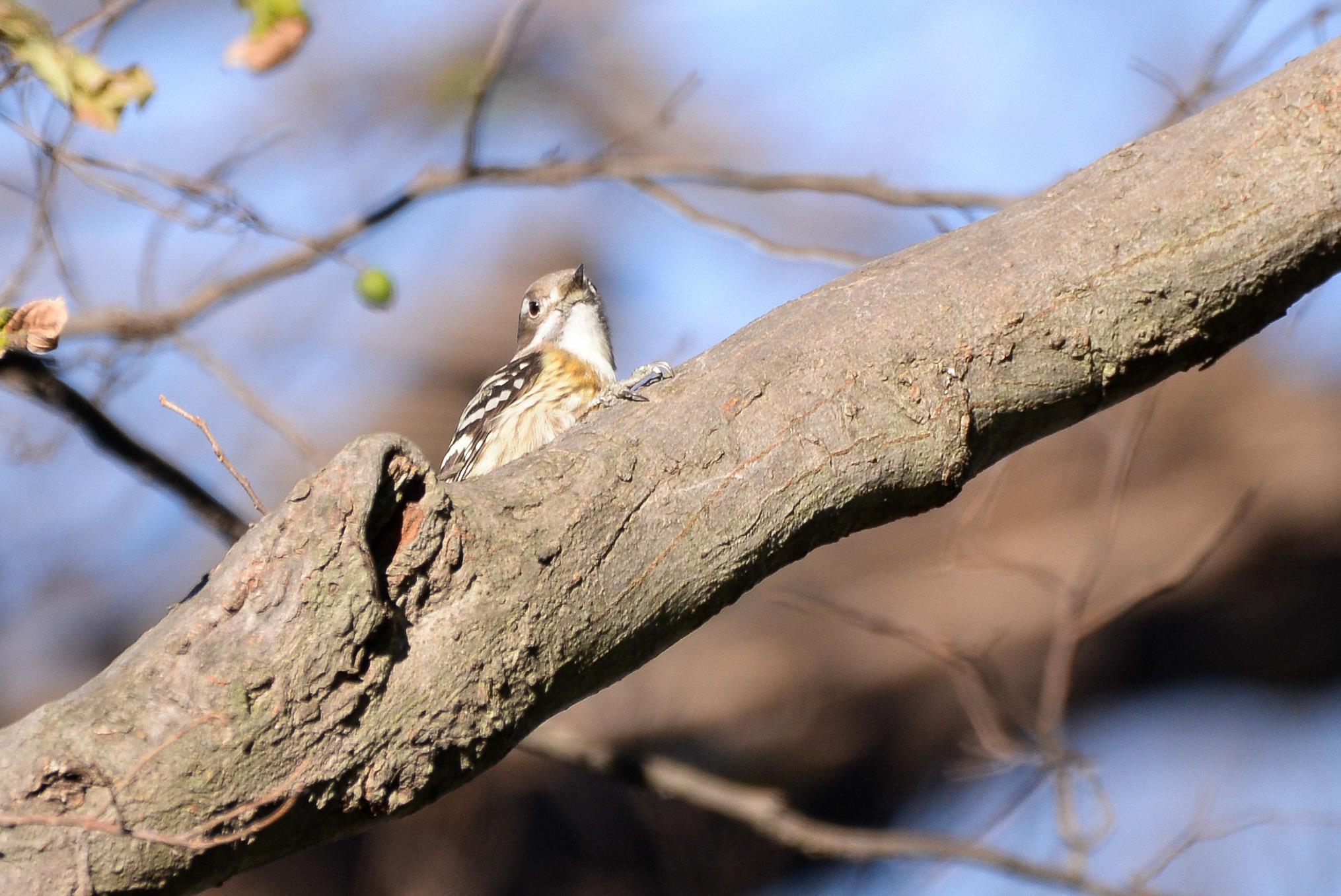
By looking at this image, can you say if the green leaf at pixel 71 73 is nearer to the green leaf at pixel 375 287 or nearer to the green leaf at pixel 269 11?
the green leaf at pixel 269 11

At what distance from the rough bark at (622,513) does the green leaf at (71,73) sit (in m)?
1.27

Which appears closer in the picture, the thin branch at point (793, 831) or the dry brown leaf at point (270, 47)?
the dry brown leaf at point (270, 47)

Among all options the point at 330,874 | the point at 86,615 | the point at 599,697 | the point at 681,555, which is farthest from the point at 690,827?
the point at 681,555

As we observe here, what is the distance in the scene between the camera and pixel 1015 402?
A: 8.05 feet

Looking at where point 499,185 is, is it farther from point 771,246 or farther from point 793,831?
point 793,831

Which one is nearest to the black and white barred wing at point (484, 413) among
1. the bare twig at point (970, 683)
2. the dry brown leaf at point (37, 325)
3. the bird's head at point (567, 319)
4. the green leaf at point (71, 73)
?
the bird's head at point (567, 319)

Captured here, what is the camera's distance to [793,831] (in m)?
5.04

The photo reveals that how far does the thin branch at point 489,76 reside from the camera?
4.60 m

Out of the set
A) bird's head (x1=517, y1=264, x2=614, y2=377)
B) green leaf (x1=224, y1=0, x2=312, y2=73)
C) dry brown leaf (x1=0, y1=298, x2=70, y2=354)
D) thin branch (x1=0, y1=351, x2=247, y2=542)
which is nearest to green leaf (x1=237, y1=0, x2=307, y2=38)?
green leaf (x1=224, y1=0, x2=312, y2=73)

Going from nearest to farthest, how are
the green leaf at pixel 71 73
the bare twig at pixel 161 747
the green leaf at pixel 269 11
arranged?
1. the bare twig at pixel 161 747
2. the green leaf at pixel 71 73
3. the green leaf at pixel 269 11

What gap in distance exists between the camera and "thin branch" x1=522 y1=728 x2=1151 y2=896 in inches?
197

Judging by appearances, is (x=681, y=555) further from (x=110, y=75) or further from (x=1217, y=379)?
(x=1217, y=379)

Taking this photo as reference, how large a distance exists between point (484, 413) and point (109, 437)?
1.34 meters

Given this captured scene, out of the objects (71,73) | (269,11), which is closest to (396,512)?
(71,73)
